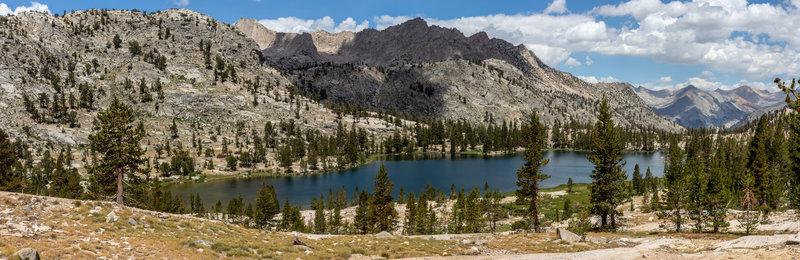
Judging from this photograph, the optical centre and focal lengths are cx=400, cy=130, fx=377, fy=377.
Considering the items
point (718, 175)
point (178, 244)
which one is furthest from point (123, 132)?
point (718, 175)

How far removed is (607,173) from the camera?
44.1m

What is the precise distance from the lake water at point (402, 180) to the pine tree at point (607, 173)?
271ft

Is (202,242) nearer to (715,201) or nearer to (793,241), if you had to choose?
(793,241)

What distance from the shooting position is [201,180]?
14550 centimetres

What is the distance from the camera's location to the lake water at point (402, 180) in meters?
125

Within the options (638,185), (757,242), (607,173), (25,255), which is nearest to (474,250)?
(757,242)

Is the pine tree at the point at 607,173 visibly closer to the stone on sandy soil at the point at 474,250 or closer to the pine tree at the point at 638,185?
the stone on sandy soil at the point at 474,250

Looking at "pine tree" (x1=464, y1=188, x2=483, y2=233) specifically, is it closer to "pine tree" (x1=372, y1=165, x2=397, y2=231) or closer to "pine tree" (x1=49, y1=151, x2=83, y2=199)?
"pine tree" (x1=372, y1=165, x2=397, y2=231)

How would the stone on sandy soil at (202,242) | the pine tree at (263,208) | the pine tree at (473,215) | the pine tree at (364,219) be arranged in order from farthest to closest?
the pine tree at (263,208) < the pine tree at (473,215) < the pine tree at (364,219) < the stone on sandy soil at (202,242)

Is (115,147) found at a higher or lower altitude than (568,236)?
higher

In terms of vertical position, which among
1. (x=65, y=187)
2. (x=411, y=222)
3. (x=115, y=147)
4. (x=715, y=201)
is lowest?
(x=411, y=222)

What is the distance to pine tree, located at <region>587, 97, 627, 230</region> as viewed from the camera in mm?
43188

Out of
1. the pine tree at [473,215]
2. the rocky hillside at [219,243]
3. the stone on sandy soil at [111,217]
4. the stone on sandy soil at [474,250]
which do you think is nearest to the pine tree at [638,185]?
the pine tree at [473,215]

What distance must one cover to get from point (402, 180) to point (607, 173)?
10454 centimetres
